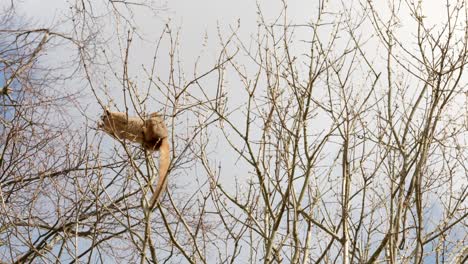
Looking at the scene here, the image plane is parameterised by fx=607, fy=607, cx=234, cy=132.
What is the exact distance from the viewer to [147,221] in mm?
3240

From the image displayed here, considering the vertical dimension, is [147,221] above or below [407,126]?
below

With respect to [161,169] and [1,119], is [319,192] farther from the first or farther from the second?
[1,119]

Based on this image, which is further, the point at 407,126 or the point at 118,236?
the point at 118,236

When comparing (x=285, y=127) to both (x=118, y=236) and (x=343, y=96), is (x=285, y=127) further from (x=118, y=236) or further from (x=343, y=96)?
(x=118, y=236)

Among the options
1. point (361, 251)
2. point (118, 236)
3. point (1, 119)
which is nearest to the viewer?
point (361, 251)

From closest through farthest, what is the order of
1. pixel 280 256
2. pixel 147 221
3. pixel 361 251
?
pixel 147 221, pixel 280 256, pixel 361 251

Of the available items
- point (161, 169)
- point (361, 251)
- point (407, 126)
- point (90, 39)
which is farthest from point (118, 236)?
point (407, 126)

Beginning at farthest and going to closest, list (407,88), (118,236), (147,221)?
(118,236) < (407,88) < (147,221)

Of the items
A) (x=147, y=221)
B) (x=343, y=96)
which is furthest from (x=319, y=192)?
(x=147, y=221)

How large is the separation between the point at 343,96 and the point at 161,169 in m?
1.35

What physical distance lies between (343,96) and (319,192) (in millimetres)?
748

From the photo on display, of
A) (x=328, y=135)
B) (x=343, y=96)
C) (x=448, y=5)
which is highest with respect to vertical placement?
(x=448, y=5)

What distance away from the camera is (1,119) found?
6.90 m

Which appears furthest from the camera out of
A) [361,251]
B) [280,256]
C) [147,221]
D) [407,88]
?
[407,88]
